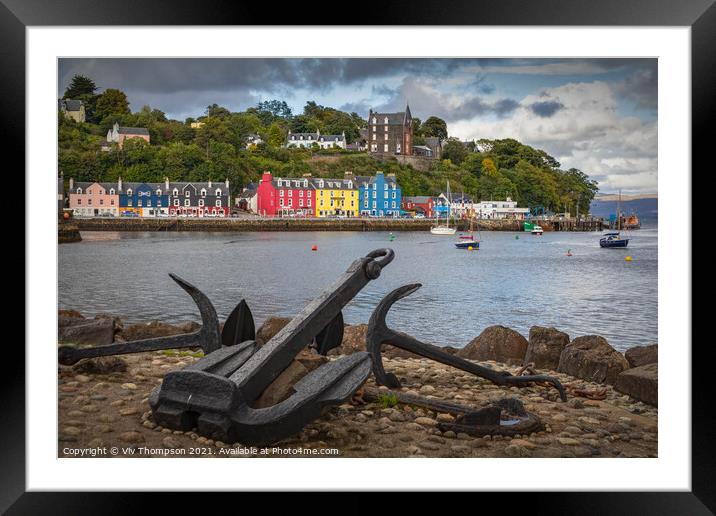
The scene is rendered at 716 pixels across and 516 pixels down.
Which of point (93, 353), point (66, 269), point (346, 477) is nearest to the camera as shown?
point (346, 477)

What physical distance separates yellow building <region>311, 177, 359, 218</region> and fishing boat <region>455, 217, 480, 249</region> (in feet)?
5.16

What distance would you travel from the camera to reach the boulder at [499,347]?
4.62m

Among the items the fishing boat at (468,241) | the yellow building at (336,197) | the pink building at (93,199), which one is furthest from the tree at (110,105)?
the fishing boat at (468,241)

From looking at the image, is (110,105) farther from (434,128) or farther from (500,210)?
(500,210)

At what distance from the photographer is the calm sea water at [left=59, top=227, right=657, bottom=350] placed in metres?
5.27

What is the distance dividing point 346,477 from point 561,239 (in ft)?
14.0

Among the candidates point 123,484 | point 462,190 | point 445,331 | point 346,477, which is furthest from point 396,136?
point 123,484

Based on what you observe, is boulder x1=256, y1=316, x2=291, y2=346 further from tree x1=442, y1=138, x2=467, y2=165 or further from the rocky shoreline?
tree x1=442, y1=138, x2=467, y2=165

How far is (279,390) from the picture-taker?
2.76 metres

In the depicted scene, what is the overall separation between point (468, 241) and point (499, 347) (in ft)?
10.3

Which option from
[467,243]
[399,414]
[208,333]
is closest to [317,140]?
[208,333]

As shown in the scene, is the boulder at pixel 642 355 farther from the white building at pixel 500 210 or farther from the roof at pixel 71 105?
the roof at pixel 71 105

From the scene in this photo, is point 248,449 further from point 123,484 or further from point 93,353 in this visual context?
point 93,353
